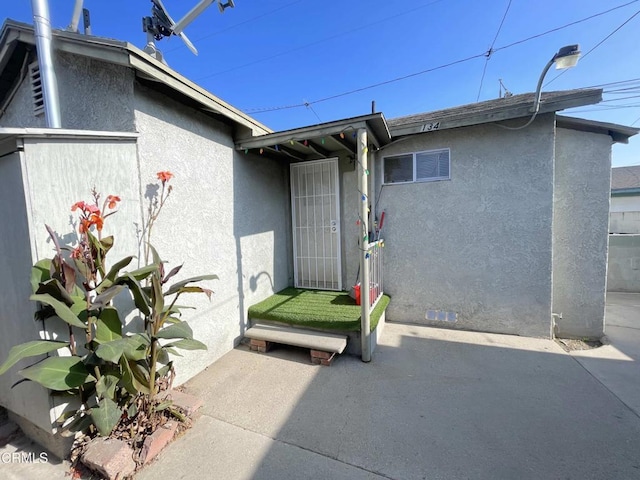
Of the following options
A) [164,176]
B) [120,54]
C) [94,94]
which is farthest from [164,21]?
[164,176]

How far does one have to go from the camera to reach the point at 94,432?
217cm

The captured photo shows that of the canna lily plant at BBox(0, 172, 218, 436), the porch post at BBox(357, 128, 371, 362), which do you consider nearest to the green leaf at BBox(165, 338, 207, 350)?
the canna lily plant at BBox(0, 172, 218, 436)

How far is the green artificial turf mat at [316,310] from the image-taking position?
147 inches

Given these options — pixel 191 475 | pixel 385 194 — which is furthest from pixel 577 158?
pixel 191 475

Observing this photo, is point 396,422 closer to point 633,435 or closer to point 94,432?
point 633,435

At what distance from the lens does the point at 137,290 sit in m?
2.20

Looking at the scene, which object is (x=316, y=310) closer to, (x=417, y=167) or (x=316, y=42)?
(x=417, y=167)

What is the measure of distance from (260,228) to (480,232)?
3.94 metres

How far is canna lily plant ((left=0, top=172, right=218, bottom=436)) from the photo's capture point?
1.81m

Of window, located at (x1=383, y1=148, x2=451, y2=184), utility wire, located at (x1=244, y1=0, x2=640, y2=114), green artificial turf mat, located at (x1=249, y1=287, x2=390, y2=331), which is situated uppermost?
utility wire, located at (x1=244, y1=0, x2=640, y2=114)

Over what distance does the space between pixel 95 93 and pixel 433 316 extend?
603 centimetres

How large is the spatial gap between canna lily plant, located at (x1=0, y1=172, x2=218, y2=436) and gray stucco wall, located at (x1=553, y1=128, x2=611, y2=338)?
5.65 m

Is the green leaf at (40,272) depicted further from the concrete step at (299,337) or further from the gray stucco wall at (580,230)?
the gray stucco wall at (580,230)

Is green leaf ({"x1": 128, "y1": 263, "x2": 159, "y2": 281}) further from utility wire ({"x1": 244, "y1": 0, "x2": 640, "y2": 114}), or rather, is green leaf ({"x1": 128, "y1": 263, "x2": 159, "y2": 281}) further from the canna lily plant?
utility wire ({"x1": 244, "y1": 0, "x2": 640, "y2": 114})
